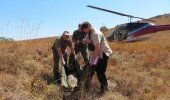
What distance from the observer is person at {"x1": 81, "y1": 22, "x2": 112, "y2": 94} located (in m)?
10.1

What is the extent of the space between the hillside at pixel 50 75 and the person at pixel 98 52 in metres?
0.42

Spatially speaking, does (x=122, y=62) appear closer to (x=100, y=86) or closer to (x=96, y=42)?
(x=100, y=86)

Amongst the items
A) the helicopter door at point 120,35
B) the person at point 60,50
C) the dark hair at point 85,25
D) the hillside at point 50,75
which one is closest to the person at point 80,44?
the person at point 60,50

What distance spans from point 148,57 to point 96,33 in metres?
5.78

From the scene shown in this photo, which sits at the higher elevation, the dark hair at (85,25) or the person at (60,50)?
the dark hair at (85,25)

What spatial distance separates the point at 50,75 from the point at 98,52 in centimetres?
199

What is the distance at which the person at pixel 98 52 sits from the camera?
33.1 ft

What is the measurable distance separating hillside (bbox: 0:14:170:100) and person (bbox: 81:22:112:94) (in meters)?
0.42

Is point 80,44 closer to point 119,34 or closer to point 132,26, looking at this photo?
point 119,34

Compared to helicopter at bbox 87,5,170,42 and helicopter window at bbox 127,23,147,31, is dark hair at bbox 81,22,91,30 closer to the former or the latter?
helicopter at bbox 87,5,170,42

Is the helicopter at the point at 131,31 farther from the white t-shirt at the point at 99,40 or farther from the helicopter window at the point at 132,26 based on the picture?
the white t-shirt at the point at 99,40

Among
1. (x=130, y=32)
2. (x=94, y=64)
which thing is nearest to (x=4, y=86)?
(x=94, y=64)

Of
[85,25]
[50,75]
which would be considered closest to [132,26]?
[50,75]

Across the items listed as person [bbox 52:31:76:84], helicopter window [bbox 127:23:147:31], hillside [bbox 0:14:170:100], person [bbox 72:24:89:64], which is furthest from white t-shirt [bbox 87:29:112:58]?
helicopter window [bbox 127:23:147:31]
